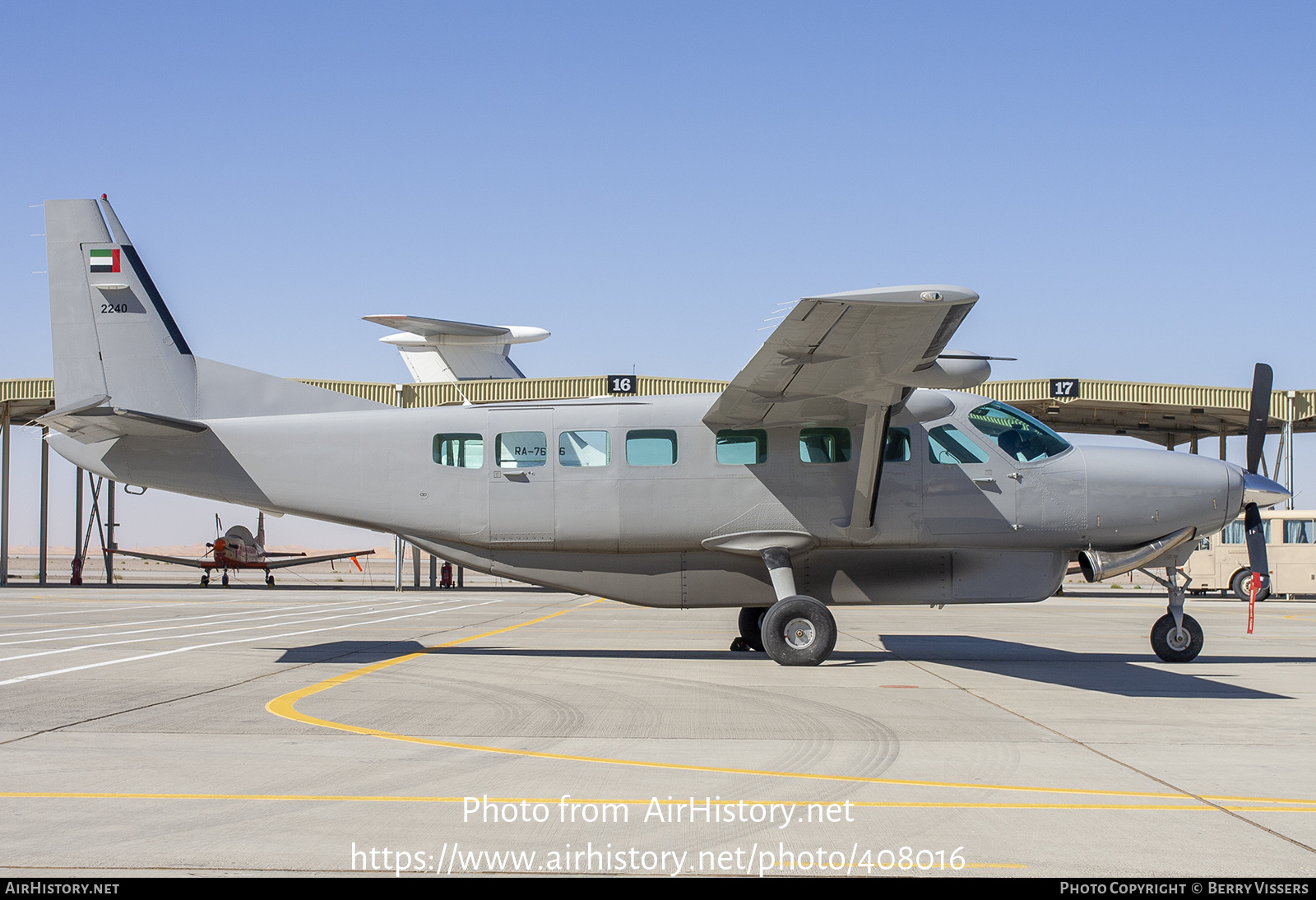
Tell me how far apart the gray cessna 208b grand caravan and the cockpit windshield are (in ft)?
0.08

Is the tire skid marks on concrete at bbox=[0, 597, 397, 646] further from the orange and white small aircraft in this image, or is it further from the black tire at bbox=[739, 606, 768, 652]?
the orange and white small aircraft

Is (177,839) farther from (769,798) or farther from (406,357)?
(406,357)

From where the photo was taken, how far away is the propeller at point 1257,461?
12250 millimetres

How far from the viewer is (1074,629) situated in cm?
1834

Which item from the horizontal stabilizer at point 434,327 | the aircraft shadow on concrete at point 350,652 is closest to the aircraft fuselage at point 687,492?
the aircraft shadow on concrete at point 350,652

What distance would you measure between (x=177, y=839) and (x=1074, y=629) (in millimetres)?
17447

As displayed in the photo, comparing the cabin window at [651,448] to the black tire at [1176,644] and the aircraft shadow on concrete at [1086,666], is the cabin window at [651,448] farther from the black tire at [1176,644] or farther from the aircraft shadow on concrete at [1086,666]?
the black tire at [1176,644]

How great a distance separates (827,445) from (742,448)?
1046 mm

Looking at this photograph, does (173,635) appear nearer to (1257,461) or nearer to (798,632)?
(798,632)

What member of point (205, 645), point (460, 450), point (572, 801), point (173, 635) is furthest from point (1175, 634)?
point (173, 635)

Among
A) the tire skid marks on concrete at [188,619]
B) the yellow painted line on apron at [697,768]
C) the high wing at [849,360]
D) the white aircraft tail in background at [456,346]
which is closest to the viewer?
the yellow painted line on apron at [697,768]

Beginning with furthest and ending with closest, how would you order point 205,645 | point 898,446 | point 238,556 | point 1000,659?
point 238,556 < point 205,645 < point 1000,659 < point 898,446

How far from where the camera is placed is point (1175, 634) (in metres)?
12.0

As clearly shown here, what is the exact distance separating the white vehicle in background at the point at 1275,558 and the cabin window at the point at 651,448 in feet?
100
